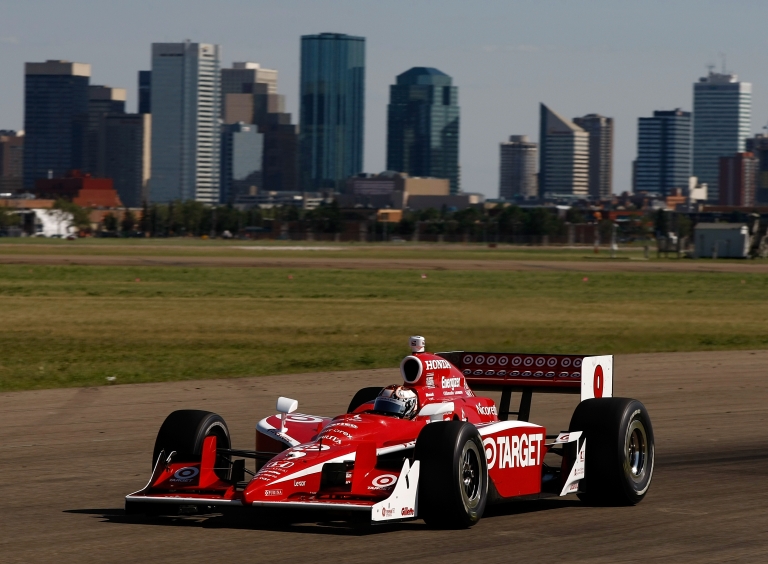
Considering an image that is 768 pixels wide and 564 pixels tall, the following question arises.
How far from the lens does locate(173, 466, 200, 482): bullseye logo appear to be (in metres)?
11.2

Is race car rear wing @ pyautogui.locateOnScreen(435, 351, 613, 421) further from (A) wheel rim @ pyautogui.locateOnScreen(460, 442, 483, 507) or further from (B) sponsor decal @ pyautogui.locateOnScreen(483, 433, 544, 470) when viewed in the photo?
(A) wheel rim @ pyautogui.locateOnScreen(460, 442, 483, 507)

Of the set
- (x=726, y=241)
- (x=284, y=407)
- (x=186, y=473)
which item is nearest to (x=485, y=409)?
(x=284, y=407)

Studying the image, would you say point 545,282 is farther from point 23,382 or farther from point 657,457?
point 657,457

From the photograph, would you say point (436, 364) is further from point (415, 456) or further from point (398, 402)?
point (415, 456)

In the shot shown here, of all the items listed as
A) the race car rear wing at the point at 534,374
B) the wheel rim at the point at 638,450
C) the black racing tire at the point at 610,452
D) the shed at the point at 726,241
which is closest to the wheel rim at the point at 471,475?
the black racing tire at the point at 610,452

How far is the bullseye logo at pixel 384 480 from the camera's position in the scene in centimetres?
1065

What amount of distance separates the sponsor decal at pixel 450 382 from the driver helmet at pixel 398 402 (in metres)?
0.47

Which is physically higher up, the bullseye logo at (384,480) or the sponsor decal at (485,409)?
the sponsor decal at (485,409)

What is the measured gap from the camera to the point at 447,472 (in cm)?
1052

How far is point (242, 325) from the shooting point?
125 feet

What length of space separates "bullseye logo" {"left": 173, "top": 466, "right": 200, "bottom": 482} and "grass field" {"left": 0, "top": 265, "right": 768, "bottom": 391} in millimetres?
12269

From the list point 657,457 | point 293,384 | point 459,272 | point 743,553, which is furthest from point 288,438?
point 459,272

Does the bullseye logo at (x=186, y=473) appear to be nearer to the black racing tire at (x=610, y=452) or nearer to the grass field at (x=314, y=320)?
the black racing tire at (x=610, y=452)

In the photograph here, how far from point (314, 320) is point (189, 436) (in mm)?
28550
